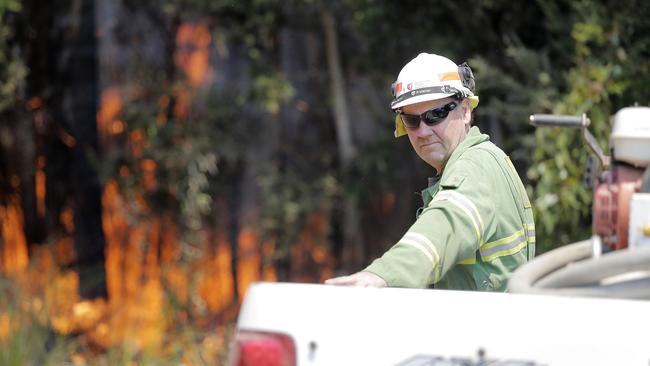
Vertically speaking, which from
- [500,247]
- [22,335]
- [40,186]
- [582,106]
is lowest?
[22,335]

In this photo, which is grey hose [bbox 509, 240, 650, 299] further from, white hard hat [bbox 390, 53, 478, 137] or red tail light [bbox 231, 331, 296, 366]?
white hard hat [bbox 390, 53, 478, 137]

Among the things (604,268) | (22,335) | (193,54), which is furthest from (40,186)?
Answer: (604,268)

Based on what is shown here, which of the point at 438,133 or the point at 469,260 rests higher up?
the point at 438,133

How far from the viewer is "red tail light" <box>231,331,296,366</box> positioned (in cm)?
302

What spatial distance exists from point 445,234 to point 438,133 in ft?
2.57

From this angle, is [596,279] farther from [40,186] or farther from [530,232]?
[40,186]

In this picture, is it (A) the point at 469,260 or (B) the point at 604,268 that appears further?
(A) the point at 469,260

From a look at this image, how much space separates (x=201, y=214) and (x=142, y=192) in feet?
2.13

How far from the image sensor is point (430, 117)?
430 centimetres

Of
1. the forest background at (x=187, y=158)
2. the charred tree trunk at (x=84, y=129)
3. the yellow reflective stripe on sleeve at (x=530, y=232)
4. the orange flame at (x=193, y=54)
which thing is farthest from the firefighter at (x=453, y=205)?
the charred tree trunk at (x=84, y=129)

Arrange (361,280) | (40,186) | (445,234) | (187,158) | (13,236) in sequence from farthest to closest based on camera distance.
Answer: (40,186) < (13,236) < (187,158) < (445,234) < (361,280)

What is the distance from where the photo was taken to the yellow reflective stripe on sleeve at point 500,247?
394cm

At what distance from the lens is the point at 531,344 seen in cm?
282

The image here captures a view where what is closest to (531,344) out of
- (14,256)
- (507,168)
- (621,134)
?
(621,134)
